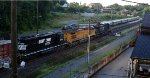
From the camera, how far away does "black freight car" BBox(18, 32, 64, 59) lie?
3431cm

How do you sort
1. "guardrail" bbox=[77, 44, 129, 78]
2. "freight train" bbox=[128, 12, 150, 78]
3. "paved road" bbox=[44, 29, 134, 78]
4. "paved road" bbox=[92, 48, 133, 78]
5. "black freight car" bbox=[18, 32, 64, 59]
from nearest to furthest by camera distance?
"freight train" bbox=[128, 12, 150, 78] < "guardrail" bbox=[77, 44, 129, 78] < "paved road" bbox=[92, 48, 133, 78] < "paved road" bbox=[44, 29, 134, 78] < "black freight car" bbox=[18, 32, 64, 59]

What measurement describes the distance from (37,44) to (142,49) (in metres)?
16.2

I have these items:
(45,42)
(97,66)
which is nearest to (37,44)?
(45,42)

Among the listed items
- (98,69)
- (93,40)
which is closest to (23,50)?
(98,69)

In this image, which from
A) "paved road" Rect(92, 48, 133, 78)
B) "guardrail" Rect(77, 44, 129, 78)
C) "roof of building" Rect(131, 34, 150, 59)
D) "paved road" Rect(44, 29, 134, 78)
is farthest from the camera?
"paved road" Rect(44, 29, 134, 78)

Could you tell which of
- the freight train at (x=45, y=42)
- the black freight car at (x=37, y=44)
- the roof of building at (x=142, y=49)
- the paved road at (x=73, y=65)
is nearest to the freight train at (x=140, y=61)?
the roof of building at (x=142, y=49)

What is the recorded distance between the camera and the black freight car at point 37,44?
34312 mm

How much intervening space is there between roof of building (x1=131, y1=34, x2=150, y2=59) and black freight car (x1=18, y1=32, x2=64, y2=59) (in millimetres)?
12965

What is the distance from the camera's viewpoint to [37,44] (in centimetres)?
3712

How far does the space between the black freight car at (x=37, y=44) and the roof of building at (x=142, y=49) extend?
42.5 ft

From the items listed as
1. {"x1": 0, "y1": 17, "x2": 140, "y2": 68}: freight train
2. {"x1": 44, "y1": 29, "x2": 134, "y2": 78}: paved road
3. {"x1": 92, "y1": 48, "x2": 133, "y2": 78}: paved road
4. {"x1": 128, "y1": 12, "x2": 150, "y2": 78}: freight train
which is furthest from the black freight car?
{"x1": 128, "y1": 12, "x2": 150, "y2": 78}: freight train

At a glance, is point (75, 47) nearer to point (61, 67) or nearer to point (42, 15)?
point (61, 67)

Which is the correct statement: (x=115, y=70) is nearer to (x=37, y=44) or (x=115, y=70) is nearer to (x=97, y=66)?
(x=97, y=66)

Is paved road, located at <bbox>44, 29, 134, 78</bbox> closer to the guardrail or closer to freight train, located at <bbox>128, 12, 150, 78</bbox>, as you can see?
the guardrail
